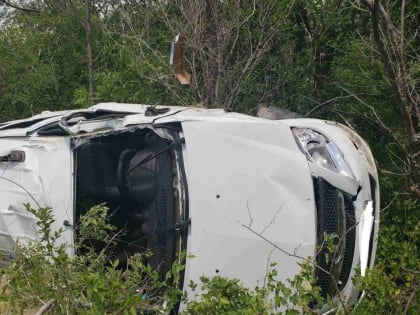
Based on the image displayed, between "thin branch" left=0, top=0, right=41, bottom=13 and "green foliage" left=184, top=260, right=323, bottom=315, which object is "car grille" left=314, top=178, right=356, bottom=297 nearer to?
"green foliage" left=184, top=260, right=323, bottom=315

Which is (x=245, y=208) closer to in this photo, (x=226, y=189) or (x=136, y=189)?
(x=226, y=189)

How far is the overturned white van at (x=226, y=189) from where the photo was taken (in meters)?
3.80

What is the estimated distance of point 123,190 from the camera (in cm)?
520

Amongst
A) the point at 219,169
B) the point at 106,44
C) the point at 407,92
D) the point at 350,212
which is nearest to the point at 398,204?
the point at 407,92

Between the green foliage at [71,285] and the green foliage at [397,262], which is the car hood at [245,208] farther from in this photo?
the green foliage at [397,262]

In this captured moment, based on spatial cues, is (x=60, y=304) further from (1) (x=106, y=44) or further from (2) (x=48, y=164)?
(1) (x=106, y=44)

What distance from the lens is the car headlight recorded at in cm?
423

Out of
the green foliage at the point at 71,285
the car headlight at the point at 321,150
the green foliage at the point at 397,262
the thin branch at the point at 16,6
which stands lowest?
the green foliage at the point at 397,262

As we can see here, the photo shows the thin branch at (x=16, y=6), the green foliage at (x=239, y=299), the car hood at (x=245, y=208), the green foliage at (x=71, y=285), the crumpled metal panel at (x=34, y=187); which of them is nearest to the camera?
the green foliage at (x=71, y=285)

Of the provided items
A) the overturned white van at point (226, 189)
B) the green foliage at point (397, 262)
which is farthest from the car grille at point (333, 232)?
the green foliage at point (397, 262)

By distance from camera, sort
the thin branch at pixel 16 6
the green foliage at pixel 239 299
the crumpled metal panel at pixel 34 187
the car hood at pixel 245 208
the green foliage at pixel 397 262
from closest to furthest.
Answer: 1. the green foliage at pixel 239 299
2. the car hood at pixel 245 208
3. the green foliage at pixel 397 262
4. the crumpled metal panel at pixel 34 187
5. the thin branch at pixel 16 6

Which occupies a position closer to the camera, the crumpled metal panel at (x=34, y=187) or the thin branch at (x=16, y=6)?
the crumpled metal panel at (x=34, y=187)

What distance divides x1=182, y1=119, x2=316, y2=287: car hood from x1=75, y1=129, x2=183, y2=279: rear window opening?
8.1 inches

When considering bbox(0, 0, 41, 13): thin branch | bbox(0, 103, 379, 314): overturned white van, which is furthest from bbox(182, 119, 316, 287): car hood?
bbox(0, 0, 41, 13): thin branch
